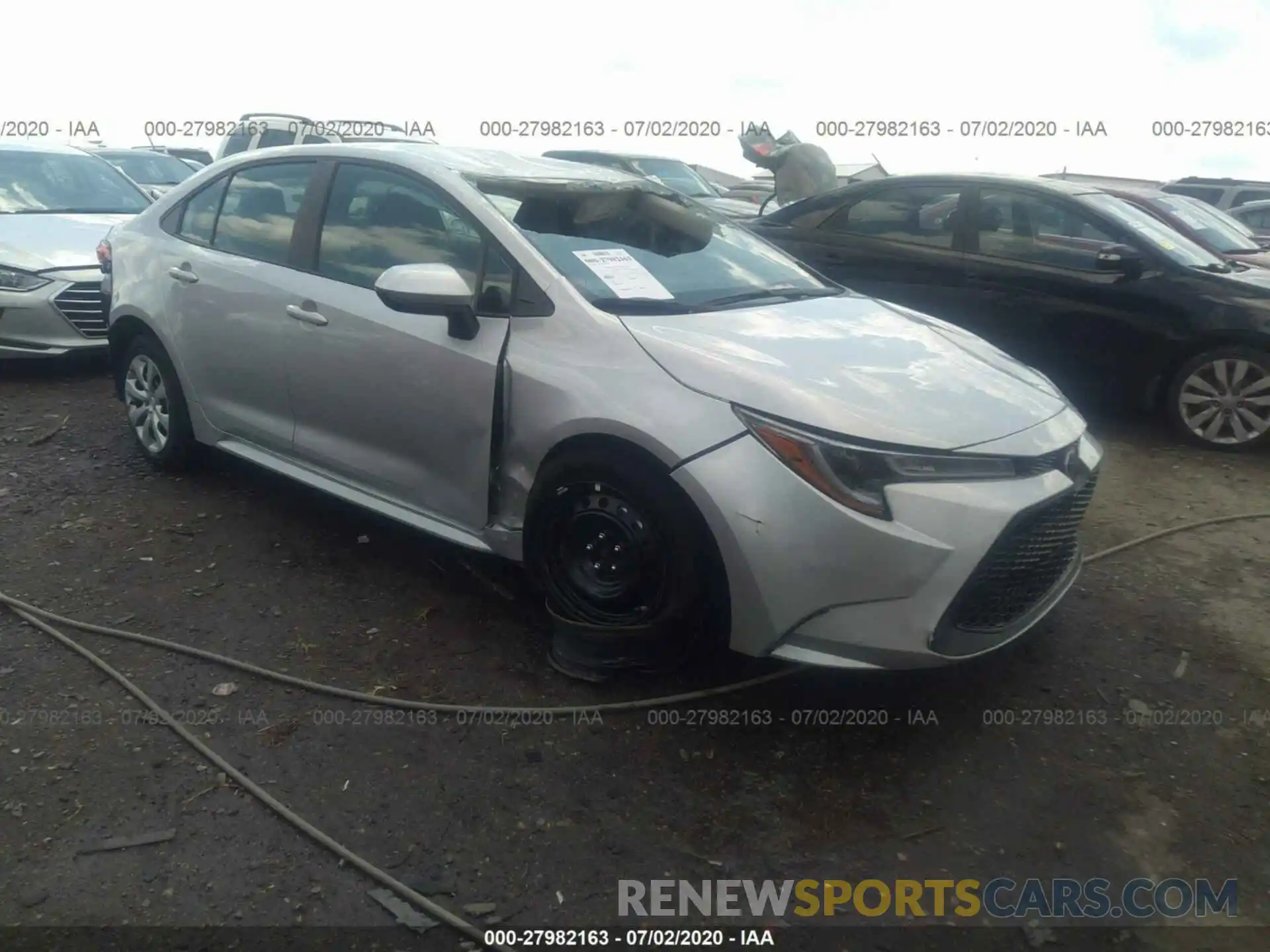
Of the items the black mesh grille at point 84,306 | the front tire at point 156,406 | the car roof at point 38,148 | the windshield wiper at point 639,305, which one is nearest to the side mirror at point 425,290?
the windshield wiper at point 639,305

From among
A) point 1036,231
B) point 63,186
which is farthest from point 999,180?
point 63,186

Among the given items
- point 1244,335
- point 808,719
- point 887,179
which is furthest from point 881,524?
point 887,179

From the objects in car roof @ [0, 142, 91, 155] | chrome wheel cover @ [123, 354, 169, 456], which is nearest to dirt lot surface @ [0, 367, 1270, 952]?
chrome wheel cover @ [123, 354, 169, 456]

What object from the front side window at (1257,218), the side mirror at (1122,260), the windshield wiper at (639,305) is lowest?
the windshield wiper at (639,305)

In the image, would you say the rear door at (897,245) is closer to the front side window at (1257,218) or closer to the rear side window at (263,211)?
the rear side window at (263,211)

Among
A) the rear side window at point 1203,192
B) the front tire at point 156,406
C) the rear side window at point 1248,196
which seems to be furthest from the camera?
the rear side window at point 1203,192

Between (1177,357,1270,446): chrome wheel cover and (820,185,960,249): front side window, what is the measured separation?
1.72 meters

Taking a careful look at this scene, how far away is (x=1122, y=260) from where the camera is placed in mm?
6195

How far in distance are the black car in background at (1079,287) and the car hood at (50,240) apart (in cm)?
500

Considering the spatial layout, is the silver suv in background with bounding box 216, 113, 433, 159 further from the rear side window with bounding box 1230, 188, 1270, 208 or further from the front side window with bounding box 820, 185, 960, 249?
the rear side window with bounding box 1230, 188, 1270, 208

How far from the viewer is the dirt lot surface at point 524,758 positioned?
8.46 feet

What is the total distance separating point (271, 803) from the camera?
2.82 metres

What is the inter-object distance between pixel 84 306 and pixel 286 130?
27.3 feet

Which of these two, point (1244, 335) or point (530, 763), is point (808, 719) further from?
point (1244, 335)
